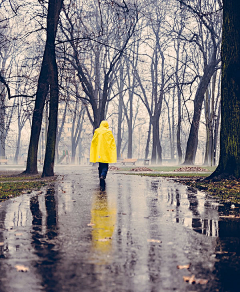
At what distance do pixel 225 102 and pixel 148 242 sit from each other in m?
8.58

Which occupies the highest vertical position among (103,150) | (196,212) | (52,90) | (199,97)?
(199,97)

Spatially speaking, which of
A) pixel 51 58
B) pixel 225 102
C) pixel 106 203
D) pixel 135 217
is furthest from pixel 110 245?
pixel 51 58

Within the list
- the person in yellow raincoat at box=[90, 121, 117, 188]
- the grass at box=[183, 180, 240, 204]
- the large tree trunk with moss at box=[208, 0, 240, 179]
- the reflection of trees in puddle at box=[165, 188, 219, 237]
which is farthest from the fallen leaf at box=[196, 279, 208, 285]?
the large tree trunk with moss at box=[208, 0, 240, 179]

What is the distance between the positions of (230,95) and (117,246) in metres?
8.91

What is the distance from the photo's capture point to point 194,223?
248 inches

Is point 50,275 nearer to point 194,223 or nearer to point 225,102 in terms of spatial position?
point 194,223

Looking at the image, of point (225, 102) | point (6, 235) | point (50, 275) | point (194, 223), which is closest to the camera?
point (50, 275)

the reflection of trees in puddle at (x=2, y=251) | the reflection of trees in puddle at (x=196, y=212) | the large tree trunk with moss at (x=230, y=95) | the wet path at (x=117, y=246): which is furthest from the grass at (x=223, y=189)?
the reflection of trees in puddle at (x=2, y=251)

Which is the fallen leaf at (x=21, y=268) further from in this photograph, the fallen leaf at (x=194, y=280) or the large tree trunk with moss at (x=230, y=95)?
the large tree trunk with moss at (x=230, y=95)

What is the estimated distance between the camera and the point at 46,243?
4918 mm

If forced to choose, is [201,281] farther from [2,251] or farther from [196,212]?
[196,212]

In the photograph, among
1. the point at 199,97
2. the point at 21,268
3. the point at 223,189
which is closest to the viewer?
the point at 21,268

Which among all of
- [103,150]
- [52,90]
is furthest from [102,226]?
[52,90]

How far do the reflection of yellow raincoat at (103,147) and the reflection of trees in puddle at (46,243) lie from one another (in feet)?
14.9
